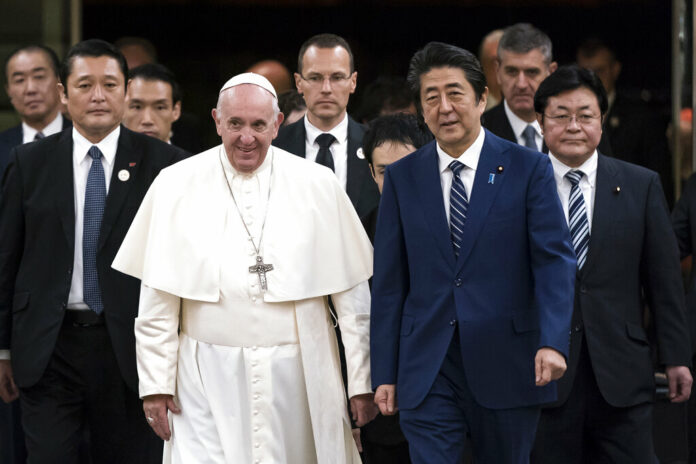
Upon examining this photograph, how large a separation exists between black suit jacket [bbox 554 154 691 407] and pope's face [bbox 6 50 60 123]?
3208 millimetres

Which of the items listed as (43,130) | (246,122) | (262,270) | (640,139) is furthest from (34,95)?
(640,139)

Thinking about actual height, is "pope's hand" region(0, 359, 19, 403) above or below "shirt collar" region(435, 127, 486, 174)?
below

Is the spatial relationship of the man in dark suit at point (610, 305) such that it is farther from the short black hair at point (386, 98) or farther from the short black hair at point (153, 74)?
the short black hair at point (153, 74)

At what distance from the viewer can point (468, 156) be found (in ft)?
15.2

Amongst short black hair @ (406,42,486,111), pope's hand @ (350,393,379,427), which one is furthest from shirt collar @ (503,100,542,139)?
pope's hand @ (350,393,379,427)

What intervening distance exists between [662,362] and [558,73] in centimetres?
126

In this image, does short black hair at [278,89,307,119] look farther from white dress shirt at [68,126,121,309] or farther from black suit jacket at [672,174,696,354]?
black suit jacket at [672,174,696,354]

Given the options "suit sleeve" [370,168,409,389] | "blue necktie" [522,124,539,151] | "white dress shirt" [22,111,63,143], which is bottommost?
"suit sleeve" [370,168,409,389]

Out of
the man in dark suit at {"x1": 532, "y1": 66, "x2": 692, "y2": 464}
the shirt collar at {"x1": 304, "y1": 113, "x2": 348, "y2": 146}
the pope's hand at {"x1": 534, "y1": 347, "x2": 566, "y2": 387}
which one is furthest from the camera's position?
the shirt collar at {"x1": 304, "y1": 113, "x2": 348, "y2": 146}

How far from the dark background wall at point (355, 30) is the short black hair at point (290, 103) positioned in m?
3.18

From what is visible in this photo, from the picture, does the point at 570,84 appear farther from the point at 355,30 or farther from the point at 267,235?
the point at 355,30

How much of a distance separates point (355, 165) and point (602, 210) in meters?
1.40

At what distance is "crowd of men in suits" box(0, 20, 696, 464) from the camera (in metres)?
4.51

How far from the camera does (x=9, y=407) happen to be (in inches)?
254
